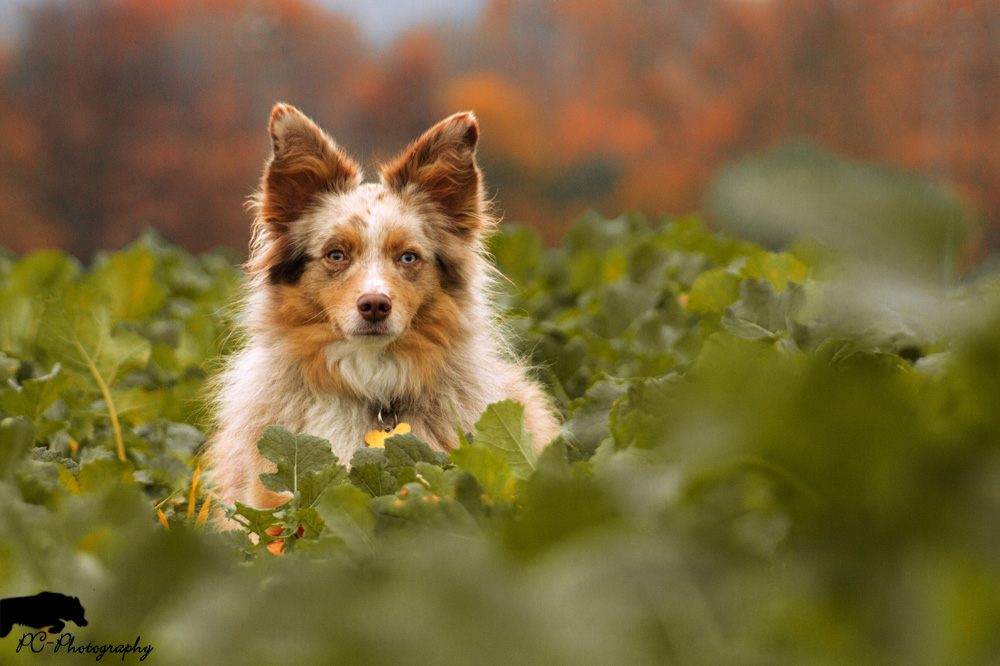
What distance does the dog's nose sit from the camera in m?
3.50

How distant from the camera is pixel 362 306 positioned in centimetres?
351

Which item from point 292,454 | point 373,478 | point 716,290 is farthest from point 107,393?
point 716,290

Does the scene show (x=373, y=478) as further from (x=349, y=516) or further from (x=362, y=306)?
(x=362, y=306)

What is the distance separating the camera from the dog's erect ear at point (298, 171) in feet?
12.0

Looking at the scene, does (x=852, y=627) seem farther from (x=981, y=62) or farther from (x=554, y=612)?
(x=981, y=62)

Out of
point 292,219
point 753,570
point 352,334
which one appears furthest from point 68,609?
point 292,219

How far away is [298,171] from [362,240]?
15.7 inches

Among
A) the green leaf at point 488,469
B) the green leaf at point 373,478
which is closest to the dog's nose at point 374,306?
the green leaf at point 373,478

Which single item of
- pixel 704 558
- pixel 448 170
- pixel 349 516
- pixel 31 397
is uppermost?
pixel 704 558

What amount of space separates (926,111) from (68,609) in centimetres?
343

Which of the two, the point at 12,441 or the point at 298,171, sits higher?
the point at 12,441

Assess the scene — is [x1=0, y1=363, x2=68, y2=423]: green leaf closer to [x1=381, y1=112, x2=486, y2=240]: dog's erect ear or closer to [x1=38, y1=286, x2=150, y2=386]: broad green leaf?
[x1=38, y1=286, x2=150, y2=386]: broad green leaf

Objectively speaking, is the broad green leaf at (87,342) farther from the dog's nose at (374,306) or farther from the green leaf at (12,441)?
the green leaf at (12,441)

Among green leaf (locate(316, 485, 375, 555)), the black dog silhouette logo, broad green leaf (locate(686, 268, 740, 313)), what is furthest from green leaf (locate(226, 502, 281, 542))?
broad green leaf (locate(686, 268, 740, 313))
